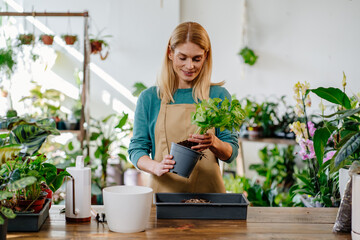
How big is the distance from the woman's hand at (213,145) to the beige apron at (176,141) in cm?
14

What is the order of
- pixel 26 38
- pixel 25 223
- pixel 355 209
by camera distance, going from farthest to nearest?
1. pixel 26 38
2. pixel 25 223
3. pixel 355 209

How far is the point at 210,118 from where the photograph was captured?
5.51 ft

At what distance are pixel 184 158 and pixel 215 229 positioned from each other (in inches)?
13.4

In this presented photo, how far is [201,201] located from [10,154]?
79cm

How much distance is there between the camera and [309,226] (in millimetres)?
1613

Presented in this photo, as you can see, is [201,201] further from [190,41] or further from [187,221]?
[190,41]

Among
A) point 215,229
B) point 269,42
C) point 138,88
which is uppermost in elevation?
point 269,42

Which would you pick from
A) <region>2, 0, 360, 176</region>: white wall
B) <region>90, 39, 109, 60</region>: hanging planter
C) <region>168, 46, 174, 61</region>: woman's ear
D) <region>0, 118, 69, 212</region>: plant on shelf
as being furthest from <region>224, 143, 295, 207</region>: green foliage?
<region>0, 118, 69, 212</region>: plant on shelf

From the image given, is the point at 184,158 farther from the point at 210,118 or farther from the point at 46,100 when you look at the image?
the point at 46,100

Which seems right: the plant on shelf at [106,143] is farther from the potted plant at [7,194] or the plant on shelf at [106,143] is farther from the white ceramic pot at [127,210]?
the potted plant at [7,194]

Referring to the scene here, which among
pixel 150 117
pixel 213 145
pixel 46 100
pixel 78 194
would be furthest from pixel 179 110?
pixel 46 100

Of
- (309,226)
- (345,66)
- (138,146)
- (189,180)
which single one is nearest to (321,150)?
(309,226)

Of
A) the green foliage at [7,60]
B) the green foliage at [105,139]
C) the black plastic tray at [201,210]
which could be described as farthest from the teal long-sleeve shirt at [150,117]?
the green foliage at [7,60]

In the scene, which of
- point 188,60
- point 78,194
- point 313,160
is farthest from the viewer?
point 313,160
